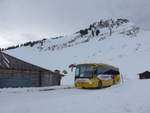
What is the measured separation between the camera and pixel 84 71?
842 inches

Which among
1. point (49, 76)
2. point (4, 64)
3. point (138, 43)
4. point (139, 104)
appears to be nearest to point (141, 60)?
point (138, 43)

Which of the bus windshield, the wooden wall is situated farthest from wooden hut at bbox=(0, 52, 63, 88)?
the bus windshield

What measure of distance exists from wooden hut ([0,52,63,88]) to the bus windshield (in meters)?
6.94

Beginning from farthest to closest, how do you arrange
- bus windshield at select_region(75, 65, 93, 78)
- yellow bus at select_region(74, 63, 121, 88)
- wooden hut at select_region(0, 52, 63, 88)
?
wooden hut at select_region(0, 52, 63, 88)
bus windshield at select_region(75, 65, 93, 78)
yellow bus at select_region(74, 63, 121, 88)

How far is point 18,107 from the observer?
9.72m

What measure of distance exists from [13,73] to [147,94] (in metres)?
15.8

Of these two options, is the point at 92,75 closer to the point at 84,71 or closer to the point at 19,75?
the point at 84,71

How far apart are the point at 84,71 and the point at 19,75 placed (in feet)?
27.0

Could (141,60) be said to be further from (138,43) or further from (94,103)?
(94,103)

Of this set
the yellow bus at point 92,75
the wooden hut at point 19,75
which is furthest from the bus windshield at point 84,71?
the wooden hut at point 19,75

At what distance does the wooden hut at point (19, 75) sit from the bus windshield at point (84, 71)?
6.94m

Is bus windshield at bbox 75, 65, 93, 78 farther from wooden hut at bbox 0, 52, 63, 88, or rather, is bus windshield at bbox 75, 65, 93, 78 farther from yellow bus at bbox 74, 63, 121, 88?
wooden hut at bbox 0, 52, 63, 88

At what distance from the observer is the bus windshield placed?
2094 cm

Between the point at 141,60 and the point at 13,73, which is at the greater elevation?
the point at 141,60
